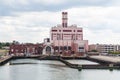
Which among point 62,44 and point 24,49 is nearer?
point 62,44

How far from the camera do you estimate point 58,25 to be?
159000mm

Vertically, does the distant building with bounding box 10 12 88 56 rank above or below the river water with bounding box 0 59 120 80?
above

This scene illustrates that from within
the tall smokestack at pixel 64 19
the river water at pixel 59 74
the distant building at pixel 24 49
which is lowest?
the river water at pixel 59 74

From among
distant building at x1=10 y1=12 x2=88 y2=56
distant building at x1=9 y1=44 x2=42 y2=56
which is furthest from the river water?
distant building at x1=9 y1=44 x2=42 y2=56

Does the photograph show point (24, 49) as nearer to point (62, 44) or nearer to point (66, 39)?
point (62, 44)

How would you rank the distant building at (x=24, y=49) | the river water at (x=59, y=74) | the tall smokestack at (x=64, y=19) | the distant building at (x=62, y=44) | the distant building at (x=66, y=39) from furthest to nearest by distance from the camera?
the distant building at (x=24, y=49) → the tall smokestack at (x=64, y=19) → the distant building at (x=66, y=39) → the distant building at (x=62, y=44) → the river water at (x=59, y=74)

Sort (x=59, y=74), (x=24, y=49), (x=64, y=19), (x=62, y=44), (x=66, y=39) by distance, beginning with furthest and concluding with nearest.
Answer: (x=24, y=49), (x=64, y=19), (x=66, y=39), (x=62, y=44), (x=59, y=74)

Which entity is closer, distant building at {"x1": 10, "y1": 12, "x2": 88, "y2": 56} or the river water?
the river water

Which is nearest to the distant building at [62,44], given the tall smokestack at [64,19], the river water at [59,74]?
the tall smokestack at [64,19]

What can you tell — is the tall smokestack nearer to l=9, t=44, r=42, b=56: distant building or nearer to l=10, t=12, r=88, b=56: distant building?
l=10, t=12, r=88, b=56: distant building

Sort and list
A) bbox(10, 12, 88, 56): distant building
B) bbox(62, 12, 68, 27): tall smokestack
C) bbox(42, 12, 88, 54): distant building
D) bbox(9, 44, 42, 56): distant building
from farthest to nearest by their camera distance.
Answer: bbox(9, 44, 42, 56): distant building, bbox(62, 12, 68, 27): tall smokestack, bbox(42, 12, 88, 54): distant building, bbox(10, 12, 88, 56): distant building

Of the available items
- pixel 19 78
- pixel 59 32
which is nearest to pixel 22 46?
pixel 59 32

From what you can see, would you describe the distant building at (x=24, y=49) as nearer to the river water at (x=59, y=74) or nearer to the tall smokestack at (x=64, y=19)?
the tall smokestack at (x=64, y=19)

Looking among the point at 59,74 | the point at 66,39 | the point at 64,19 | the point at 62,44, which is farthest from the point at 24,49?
the point at 59,74
